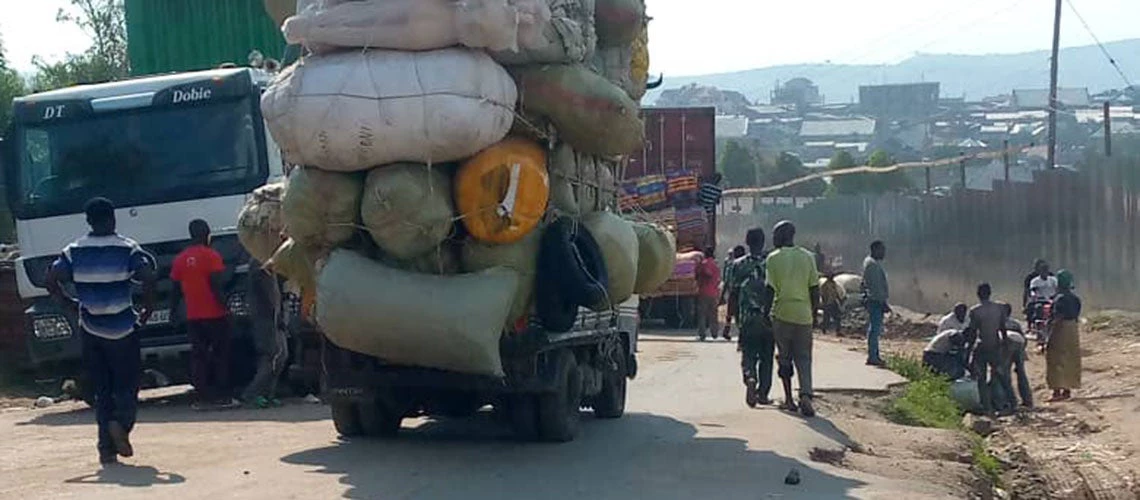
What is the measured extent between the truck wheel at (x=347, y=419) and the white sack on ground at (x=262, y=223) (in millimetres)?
1202

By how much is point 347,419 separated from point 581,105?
308 centimetres

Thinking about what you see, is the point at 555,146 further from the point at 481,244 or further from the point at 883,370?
the point at 883,370

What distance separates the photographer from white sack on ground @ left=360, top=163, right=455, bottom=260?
1065 centimetres

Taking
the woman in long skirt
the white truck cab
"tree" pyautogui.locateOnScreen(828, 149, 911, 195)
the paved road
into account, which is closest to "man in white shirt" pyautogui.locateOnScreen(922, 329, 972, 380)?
the woman in long skirt

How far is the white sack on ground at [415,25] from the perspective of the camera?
10.6m

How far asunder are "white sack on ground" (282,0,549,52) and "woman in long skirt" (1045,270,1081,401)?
39.5ft

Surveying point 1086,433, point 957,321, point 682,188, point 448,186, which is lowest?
point 1086,433

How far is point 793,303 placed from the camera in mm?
15023

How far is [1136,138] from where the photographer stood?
45531 millimetres

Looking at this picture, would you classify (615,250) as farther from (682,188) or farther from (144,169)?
(682,188)

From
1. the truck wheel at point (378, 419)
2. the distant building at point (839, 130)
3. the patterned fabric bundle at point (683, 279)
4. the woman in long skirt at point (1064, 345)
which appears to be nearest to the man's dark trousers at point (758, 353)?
the truck wheel at point (378, 419)

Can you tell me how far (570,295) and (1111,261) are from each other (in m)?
20.6

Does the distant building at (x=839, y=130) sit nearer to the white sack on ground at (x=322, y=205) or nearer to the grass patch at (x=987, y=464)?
the grass patch at (x=987, y=464)

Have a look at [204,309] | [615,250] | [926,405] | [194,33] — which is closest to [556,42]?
[615,250]
